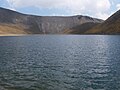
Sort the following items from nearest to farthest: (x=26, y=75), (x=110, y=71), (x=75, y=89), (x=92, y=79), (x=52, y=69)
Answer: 1. (x=75, y=89)
2. (x=92, y=79)
3. (x=26, y=75)
4. (x=110, y=71)
5. (x=52, y=69)

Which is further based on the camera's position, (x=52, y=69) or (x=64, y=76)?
(x=52, y=69)

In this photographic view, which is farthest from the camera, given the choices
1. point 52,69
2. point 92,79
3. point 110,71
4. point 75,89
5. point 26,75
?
point 52,69

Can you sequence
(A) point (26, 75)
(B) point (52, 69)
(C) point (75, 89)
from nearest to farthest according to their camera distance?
→ (C) point (75, 89), (A) point (26, 75), (B) point (52, 69)

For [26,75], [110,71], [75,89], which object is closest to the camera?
[75,89]

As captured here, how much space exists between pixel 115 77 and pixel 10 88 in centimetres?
2086

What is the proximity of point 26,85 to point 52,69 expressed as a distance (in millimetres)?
16004

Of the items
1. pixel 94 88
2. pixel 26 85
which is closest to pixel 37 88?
pixel 26 85

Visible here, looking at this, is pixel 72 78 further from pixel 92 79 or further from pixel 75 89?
pixel 75 89

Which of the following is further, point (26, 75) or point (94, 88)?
point (26, 75)

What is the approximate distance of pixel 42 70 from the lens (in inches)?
2148

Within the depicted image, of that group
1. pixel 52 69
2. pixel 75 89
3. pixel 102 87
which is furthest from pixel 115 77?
pixel 52 69

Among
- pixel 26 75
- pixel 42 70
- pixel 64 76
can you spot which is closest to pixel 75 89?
pixel 64 76

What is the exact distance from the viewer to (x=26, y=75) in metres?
48.9

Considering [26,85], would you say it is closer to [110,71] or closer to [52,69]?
[52,69]
